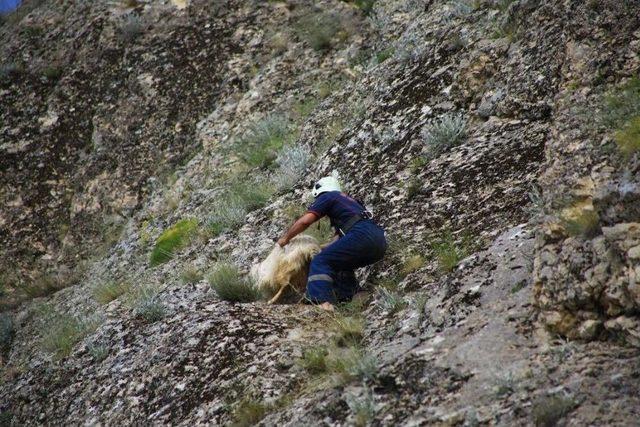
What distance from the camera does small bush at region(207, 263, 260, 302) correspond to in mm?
8281

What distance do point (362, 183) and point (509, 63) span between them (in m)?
2.34

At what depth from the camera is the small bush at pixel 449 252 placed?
6824 millimetres

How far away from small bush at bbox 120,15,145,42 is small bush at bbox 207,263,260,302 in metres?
9.02

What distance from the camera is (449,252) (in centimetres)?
696

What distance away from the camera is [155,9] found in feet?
53.6

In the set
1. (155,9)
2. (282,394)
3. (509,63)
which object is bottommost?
(282,394)

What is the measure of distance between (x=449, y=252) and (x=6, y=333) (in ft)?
26.3

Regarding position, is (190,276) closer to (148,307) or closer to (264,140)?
(148,307)

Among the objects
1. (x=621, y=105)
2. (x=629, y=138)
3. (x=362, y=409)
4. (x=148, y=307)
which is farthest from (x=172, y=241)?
(x=629, y=138)

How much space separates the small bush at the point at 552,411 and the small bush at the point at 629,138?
1.83 metres

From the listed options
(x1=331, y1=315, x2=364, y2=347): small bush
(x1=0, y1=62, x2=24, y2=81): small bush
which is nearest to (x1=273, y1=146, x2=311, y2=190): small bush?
(x1=331, y1=315, x2=364, y2=347): small bush

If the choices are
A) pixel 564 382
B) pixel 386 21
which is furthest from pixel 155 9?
pixel 564 382

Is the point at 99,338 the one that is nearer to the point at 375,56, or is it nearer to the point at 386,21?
the point at 375,56

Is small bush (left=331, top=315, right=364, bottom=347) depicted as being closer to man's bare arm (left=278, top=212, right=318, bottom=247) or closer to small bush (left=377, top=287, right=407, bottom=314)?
small bush (left=377, top=287, right=407, bottom=314)
